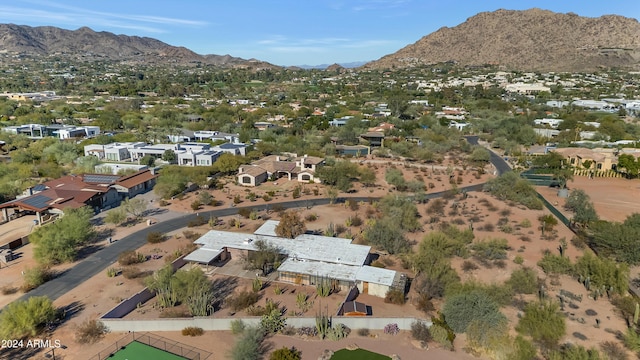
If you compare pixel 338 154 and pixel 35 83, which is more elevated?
pixel 35 83

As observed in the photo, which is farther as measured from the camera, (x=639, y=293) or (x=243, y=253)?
(x=243, y=253)

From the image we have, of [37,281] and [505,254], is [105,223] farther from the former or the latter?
[505,254]

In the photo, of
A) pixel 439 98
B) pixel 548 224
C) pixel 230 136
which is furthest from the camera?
pixel 439 98

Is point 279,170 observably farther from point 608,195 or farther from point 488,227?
point 608,195

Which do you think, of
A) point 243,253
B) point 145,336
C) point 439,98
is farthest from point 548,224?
point 439,98

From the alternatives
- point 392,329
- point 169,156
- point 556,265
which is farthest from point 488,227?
point 169,156

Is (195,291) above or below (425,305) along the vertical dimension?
above
